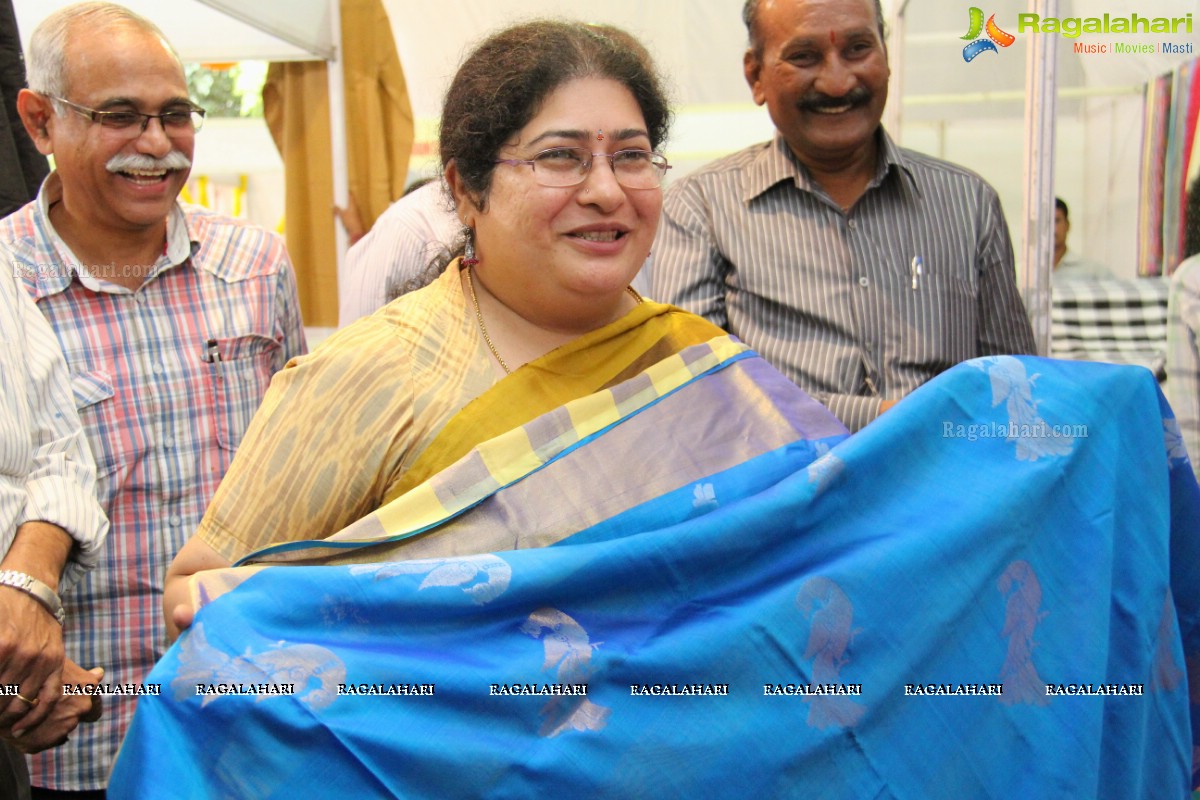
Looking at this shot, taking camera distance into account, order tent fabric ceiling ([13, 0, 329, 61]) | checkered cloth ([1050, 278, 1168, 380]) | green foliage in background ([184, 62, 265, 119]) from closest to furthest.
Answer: checkered cloth ([1050, 278, 1168, 380])
tent fabric ceiling ([13, 0, 329, 61])
green foliage in background ([184, 62, 265, 119])

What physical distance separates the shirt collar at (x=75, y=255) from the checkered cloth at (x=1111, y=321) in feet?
6.74

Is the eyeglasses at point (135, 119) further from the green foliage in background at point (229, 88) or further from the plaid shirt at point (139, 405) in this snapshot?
the green foliage in background at point (229, 88)

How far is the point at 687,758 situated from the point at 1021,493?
63 centimetres

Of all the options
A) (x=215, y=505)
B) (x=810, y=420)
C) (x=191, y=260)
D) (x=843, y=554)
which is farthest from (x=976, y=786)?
→ (x=191, y=260)

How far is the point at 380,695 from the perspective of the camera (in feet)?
4.26

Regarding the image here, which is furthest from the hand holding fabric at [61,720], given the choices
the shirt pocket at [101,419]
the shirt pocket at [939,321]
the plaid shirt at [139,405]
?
the shirt pocket at [939,321]

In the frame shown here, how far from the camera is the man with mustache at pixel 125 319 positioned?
2189 mm

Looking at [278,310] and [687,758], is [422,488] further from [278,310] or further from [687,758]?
[278,310]

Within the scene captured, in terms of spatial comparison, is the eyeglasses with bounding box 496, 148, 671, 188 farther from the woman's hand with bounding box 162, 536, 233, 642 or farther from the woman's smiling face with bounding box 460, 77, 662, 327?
the woman's hand with bounding box 162, 536, 233, 642

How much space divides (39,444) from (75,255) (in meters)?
0.61

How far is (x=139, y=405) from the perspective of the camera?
7.46 ft

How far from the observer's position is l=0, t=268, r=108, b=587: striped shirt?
173 cm

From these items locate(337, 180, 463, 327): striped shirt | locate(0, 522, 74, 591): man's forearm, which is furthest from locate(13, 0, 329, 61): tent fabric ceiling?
locate(0, 522, 74, 591): man's forearm

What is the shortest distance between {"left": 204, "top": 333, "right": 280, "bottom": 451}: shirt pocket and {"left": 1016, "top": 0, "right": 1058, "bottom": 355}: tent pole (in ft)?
5.64
